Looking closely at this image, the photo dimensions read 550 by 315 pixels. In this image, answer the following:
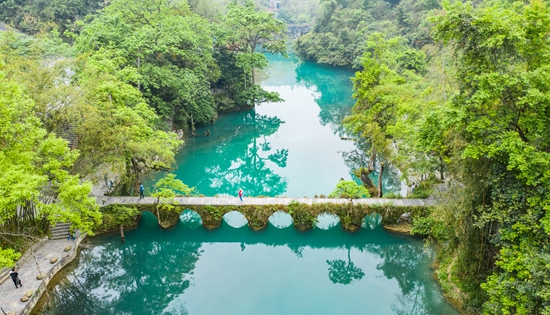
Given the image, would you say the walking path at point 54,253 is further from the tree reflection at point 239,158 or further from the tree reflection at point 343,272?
the tree reflection at point 239,158

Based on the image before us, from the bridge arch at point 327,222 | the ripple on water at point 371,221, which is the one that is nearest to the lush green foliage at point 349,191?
the bridge arch at point 327,222

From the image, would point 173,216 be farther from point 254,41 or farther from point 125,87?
point 254,41

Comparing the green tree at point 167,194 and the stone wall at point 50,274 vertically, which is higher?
the green tree at point 167,194

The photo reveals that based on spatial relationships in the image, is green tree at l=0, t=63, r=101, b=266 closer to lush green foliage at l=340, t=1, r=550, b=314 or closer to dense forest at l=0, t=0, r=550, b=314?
dense forest at l=0, t=0, r=550, b=314

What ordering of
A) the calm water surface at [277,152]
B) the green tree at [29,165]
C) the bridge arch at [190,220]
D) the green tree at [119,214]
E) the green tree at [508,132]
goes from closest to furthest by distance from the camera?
the green tree at [508,132] < the green tree at [29,165] < the green tree at [119,214] < the bridge arch at [190,220] < the calm water surface at [277,152]

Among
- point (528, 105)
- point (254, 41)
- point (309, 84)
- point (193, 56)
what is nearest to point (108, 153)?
point (193, 56)

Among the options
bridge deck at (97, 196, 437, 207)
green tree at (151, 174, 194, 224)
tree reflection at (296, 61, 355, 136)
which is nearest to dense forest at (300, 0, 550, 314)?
bridge deck at (97, 196, 437, 207)
